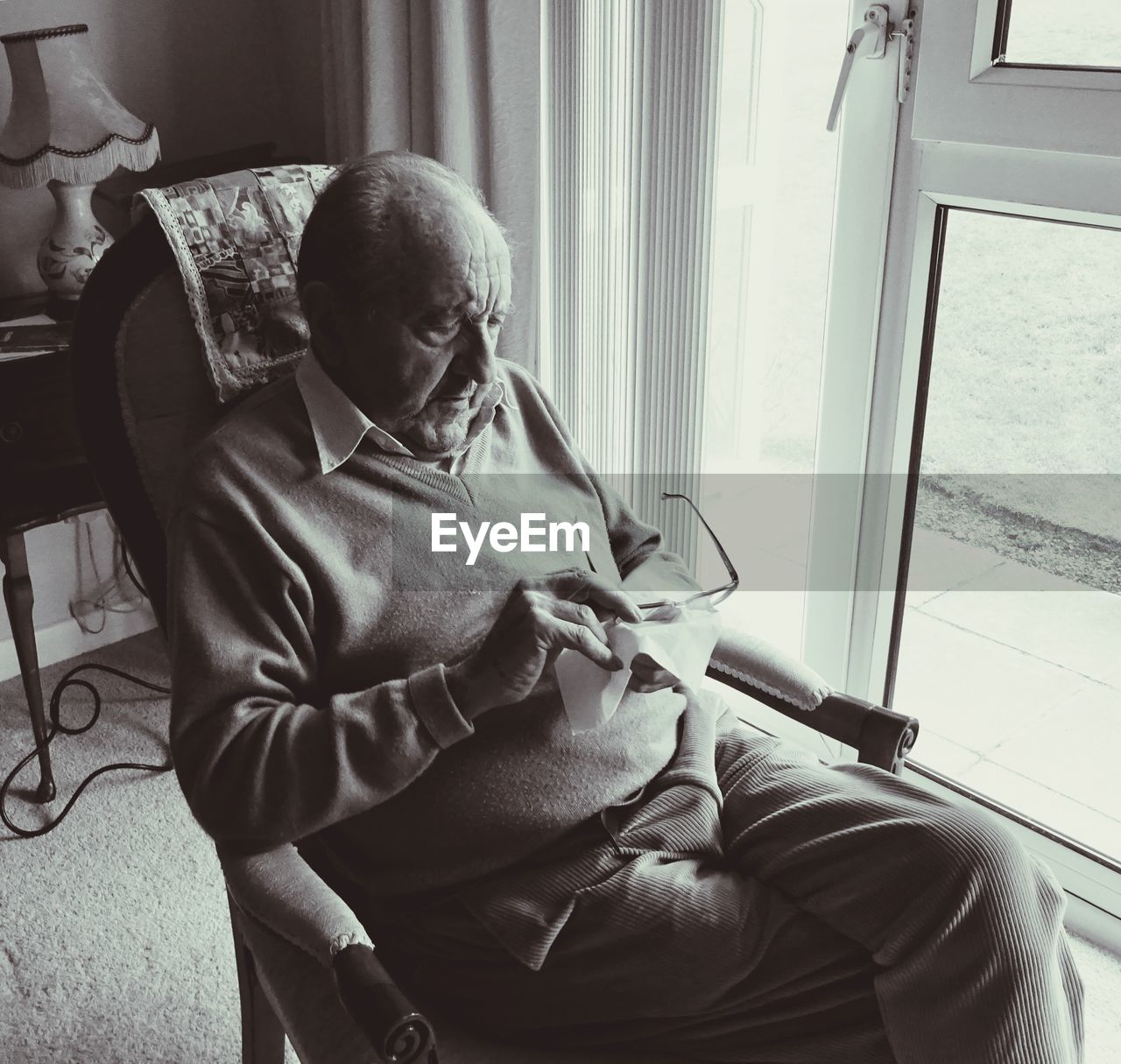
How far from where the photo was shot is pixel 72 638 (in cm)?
263

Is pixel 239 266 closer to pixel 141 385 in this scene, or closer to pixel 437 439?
pixel 141 385

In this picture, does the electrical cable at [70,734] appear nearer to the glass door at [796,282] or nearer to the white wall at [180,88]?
the white wall at [180,88]

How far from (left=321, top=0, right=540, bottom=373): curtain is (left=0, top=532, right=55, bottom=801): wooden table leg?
96 centimetres

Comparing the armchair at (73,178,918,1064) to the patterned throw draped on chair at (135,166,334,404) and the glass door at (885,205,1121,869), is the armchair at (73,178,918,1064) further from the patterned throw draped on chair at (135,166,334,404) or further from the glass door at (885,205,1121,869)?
the glass door at (885,205,1121,869)

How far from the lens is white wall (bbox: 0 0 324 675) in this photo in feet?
7.65

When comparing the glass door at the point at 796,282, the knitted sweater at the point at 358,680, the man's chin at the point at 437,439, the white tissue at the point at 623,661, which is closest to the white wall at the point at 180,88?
the glass door at the point at 796,282

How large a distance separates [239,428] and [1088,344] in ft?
4.03

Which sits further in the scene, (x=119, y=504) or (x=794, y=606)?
(x=794, y=606)

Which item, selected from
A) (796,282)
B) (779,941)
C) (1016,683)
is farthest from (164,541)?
(1016,683)

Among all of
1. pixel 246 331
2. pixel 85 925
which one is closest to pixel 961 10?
pixel 246 331

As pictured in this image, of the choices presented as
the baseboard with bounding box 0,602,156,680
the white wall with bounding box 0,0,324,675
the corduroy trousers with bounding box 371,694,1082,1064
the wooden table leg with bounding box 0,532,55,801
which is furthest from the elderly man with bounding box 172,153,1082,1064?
the baseboard with bounding box 0,602,156,680

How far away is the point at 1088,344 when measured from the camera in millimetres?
1700

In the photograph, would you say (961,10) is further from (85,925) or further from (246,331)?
(85,925)

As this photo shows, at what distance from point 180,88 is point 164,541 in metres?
1.57
